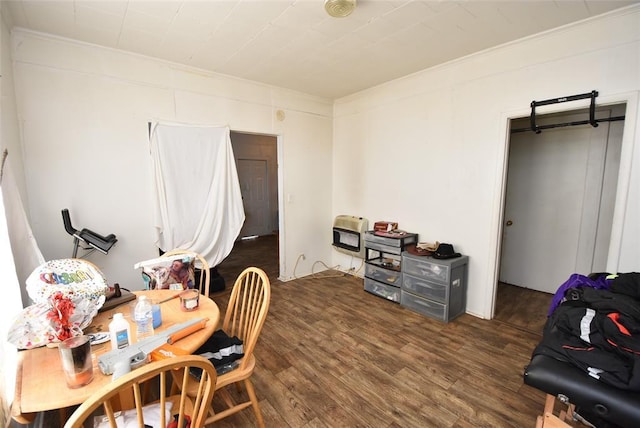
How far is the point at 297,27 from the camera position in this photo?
225 centimetres

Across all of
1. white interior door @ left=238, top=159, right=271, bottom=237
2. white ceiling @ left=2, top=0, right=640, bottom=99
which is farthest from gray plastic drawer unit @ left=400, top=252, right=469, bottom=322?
white interior door @ left=238, top=159, right=271, bottom=237

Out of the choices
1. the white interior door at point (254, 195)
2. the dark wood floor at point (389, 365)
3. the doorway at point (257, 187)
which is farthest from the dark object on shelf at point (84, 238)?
the white interior door at point (254, 195)

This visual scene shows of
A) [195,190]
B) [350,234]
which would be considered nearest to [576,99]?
[350,234]

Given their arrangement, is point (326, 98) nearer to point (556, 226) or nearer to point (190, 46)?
point (190, 46)

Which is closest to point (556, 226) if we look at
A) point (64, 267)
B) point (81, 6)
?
point (64, 267)

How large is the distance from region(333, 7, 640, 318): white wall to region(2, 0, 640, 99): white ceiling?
0.62ft

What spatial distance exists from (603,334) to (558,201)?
2.71m

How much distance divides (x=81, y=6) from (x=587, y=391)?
11.6 ft

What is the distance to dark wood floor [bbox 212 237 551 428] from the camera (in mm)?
1759

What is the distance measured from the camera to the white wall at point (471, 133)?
2.11 m

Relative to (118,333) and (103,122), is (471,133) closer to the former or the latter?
(118,333)

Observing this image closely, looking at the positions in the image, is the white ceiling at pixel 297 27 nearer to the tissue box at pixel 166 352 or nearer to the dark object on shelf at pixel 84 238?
the dark object on shelf at pixel 84 238

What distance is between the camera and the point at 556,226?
3.42 metres

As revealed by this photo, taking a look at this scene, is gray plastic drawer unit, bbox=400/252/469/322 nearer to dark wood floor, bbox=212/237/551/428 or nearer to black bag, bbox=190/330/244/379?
dark wood floor, bbox=212/237/551/428
